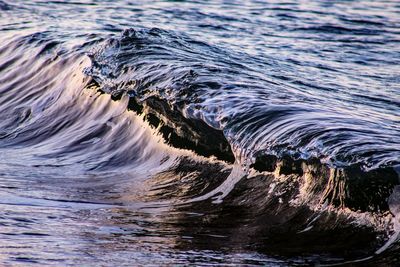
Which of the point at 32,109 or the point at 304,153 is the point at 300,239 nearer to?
the point at 304,153

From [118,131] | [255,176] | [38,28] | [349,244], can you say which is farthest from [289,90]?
[38,28]

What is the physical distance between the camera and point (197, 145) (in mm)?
5957

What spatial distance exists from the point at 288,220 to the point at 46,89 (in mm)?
3972

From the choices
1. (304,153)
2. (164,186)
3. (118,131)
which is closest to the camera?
(304,153)

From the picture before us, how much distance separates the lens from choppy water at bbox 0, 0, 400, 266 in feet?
14.1

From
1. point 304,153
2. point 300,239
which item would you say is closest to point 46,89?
point 304,153

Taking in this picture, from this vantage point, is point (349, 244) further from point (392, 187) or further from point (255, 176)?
point (255, 176)

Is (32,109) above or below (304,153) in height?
below

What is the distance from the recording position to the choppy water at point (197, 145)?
430 centimetres

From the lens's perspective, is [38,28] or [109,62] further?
[38,28]

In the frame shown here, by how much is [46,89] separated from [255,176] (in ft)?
11.0

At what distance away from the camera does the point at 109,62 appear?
26.0 ft

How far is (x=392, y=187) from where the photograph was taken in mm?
4484

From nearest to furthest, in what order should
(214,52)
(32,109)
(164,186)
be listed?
(164,186)
(32,109)
(214,52)
